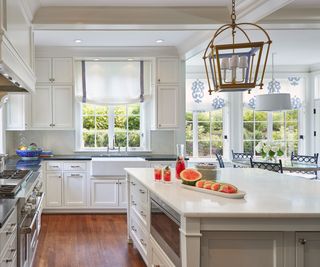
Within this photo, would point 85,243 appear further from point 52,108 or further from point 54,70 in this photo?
point 54,70

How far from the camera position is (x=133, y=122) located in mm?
6465

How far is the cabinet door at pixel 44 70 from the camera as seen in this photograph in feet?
19.1

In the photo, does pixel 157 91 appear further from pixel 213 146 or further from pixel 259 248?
pixel 259 248

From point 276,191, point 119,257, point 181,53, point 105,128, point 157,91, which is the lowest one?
point 119,257

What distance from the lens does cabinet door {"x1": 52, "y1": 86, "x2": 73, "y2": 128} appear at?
5875 mm

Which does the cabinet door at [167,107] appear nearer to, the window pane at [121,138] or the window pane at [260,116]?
the window pane at [121,138]

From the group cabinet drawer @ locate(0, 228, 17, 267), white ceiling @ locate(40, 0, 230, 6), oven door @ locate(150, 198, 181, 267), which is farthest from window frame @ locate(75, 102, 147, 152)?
cabinet drawer @ locate(0, 228, 17, 267)

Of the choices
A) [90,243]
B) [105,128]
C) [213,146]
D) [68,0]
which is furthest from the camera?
[213,146]

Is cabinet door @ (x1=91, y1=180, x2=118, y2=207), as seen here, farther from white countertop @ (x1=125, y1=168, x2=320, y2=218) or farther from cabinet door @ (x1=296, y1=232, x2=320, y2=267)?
cabinet door @ (x1=296, y1=232, x2=320, y2=267)

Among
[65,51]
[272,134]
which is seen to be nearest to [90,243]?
[65,51]

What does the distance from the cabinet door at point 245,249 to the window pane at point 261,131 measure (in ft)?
19.1

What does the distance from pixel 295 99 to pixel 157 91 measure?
3.53 metres

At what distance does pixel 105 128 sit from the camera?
643 centimetres

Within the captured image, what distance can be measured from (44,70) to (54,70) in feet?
0.51
